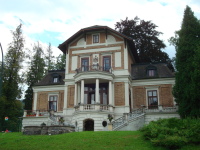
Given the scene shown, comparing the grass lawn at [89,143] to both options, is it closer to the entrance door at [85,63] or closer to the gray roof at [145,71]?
the entrance door at [85,63]

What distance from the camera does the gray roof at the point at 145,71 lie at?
2959 cm

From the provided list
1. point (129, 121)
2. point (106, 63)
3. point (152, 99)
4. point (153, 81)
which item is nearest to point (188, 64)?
point (129, 121)

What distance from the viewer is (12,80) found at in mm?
34375

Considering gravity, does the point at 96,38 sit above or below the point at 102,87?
above

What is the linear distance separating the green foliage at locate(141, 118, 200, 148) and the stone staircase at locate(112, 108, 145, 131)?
6.43 metres

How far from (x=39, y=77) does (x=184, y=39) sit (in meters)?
29.3

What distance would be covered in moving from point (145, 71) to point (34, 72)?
2344 centimetres

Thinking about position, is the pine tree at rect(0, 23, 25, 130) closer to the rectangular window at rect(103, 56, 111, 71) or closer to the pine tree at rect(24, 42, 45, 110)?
the pine tree at rect(24, 42, 45, 110)

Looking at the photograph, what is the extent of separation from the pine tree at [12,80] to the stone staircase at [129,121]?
16.9m

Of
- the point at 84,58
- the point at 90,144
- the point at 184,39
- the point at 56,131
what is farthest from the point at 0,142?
the point at 184,39

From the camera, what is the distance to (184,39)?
72.2 feet

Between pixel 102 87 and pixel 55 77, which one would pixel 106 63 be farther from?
pixel 55 77

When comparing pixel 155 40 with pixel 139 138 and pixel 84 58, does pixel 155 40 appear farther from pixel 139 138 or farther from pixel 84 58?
pixel 139 138

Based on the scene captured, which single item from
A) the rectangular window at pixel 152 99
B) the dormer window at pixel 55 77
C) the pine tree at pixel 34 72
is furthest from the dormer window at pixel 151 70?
the pine tree at pixel 34 72
